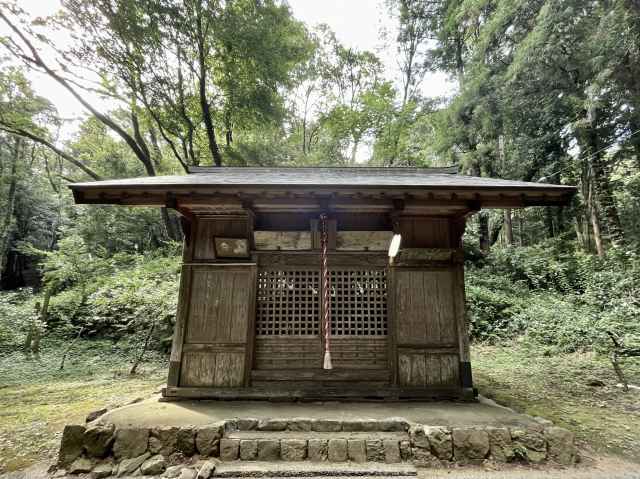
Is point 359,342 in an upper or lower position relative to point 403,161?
lower

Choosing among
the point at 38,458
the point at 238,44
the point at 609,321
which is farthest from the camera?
the point at 238,44

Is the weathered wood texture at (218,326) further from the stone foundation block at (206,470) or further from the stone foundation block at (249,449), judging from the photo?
the stone foundation block at (206,470)

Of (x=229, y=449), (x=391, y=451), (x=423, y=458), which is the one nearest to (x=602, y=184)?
(x=423, y=458)

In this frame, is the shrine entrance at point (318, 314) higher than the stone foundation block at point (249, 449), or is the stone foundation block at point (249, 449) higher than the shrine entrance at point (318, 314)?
the shrine entrance at point (318, 314)

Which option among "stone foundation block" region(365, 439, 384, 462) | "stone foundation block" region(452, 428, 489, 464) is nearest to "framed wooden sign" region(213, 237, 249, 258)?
"stone foundation block" region(365, 439, 384, 462)

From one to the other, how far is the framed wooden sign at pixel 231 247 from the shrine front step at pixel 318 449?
270 centimetres

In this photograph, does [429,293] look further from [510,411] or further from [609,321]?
[609,321]

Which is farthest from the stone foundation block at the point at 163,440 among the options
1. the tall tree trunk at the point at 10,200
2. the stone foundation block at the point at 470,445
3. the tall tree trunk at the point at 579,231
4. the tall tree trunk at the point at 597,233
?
the tall tree trunk at the point at 10,200

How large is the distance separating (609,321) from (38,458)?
989 cm

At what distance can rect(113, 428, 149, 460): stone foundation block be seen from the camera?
11.7 ft

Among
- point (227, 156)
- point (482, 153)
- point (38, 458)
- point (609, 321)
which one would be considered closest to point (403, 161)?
point (482, 153)

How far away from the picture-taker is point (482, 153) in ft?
44.3

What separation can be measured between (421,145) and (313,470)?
16369 mm

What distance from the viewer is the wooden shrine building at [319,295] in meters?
4.79
